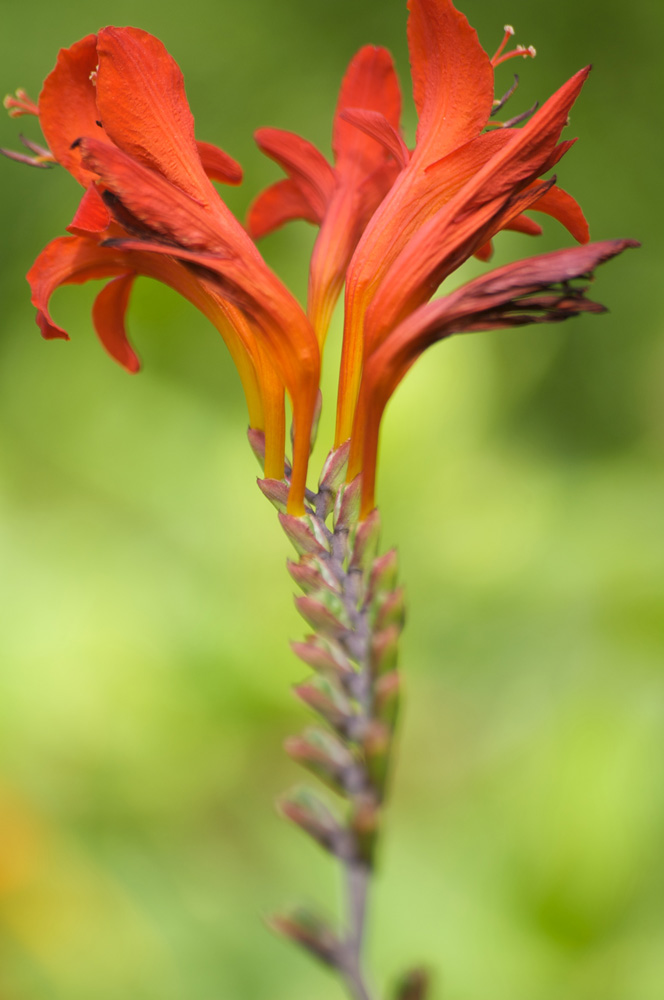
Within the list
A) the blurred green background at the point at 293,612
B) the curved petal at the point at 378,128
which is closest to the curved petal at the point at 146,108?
the curved petal at the point at 378,128

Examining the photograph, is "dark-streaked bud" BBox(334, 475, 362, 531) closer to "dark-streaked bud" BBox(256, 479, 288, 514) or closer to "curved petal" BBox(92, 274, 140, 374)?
"dark-streaked bud" BBox(256, 479, 288, 514)

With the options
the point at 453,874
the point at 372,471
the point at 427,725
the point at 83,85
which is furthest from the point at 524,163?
the point at 427,725

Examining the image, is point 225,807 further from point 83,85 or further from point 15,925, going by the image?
point 83,85

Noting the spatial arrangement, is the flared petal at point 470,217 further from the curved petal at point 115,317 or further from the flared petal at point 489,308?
the curved petal at point 115,317

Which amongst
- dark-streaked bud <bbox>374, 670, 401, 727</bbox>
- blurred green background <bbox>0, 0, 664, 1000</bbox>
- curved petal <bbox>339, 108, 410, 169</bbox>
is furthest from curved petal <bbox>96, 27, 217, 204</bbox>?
blurred green background <bbox>0, 0, 664, 1000</bbox>

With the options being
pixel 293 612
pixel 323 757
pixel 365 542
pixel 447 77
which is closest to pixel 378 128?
pixel 447 77

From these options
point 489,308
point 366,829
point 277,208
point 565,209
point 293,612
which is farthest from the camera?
point 293,612

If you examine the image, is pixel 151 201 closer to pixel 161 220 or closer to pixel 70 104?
pixel 161 220
